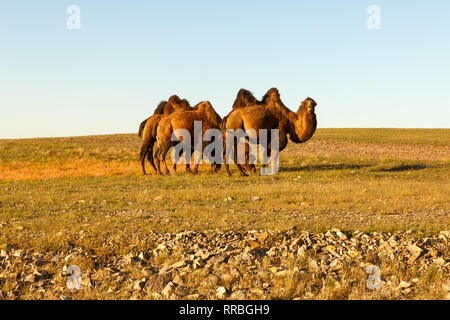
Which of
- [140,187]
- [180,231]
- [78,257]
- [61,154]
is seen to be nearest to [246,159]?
[140,187]

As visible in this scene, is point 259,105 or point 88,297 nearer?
point 88,297

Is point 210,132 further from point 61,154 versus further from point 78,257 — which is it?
point 61,154

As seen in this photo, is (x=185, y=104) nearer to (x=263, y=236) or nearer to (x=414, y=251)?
(x=263, y=236)

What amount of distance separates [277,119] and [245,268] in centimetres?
1330

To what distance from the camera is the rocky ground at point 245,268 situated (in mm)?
5543

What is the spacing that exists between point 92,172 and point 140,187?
6.52 metres

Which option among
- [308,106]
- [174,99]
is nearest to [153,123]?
[174,99]

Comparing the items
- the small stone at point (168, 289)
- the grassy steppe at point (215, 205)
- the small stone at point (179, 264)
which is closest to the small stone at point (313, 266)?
the grassy steppe at point (215, 205)

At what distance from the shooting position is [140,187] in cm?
1486

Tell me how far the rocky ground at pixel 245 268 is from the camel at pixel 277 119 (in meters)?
10.8

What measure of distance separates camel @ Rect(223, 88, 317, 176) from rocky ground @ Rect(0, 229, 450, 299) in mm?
10795

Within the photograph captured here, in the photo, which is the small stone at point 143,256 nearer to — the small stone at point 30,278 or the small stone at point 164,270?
the small stone at point 164,270

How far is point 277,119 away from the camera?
744 inches

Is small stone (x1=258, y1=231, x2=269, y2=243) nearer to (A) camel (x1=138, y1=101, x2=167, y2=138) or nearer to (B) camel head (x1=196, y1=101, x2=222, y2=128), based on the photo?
(B) camel head (x1=196, y1=101, x2=222, y2=128)
